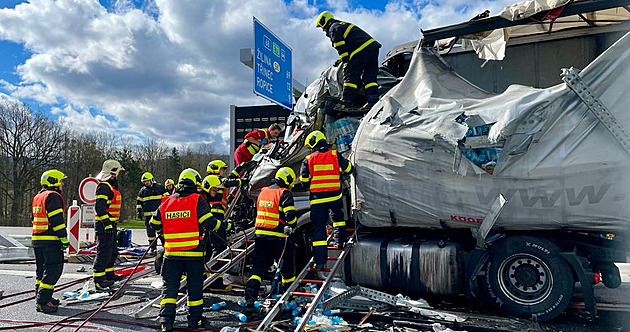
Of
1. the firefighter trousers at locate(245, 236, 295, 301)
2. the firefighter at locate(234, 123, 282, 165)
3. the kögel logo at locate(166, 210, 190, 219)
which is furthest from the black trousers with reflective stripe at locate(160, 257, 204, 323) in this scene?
the firefighter at locate(234, 123, 282, 165)

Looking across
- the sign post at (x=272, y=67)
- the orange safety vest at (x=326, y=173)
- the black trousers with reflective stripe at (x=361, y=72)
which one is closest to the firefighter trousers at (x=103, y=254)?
the orange safety vest at (x=326, y=173)

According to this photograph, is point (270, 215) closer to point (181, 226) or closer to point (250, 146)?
point (181, 226)

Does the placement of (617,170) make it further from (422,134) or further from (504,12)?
(504,12)

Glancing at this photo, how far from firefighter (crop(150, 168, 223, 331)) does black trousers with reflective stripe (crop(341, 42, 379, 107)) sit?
2.72 meters

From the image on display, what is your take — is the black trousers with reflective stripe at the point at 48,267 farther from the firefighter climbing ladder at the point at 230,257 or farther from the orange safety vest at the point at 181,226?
the orange safety vest at the point at 181,226

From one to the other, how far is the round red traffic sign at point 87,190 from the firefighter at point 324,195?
6660 millimetres

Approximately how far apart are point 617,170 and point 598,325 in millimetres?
1742

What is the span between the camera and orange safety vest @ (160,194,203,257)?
4.87 m

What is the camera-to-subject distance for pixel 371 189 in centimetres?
536

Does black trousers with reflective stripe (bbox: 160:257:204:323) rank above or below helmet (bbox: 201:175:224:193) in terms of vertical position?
below

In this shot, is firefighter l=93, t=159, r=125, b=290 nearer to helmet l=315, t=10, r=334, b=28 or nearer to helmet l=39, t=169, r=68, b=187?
helmet l=39, t=169, r=68, b=187

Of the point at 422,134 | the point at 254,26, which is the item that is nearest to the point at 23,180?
the point at 254,26

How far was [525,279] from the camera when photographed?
4.73 metres

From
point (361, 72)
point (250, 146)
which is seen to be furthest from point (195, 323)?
point (250, 146)
